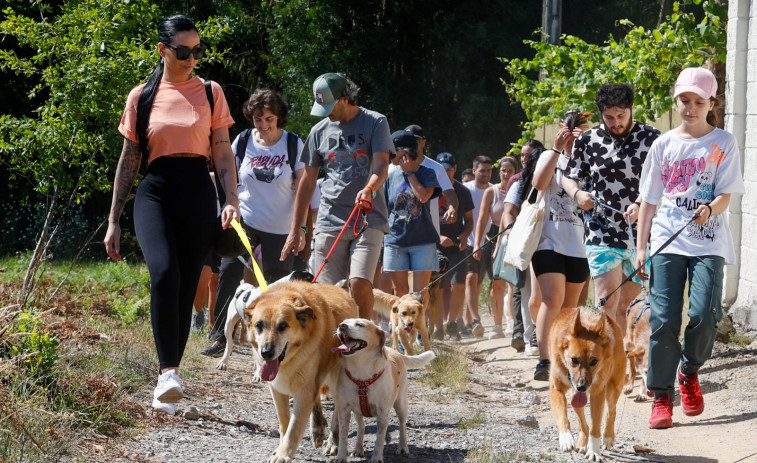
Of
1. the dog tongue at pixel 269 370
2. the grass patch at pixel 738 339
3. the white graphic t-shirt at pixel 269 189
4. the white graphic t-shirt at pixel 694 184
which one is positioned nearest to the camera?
the dog tongue at pixel 269 370

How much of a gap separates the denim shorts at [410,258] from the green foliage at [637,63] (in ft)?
8.79

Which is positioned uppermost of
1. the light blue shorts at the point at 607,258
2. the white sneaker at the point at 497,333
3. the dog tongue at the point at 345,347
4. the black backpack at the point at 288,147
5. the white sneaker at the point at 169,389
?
the black backpack at the point at 288,147

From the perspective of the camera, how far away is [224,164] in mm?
5539

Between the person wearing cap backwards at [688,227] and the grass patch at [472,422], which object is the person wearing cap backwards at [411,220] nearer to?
the grass patch at [472,422]

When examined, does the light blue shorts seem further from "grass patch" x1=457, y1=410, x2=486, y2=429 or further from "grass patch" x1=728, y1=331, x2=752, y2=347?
"grass patch" x1=728, y1=331, x2=752, y2=347

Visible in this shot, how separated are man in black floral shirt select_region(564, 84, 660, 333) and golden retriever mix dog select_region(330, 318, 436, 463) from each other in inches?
85.9

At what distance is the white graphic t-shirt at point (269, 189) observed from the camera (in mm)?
8133

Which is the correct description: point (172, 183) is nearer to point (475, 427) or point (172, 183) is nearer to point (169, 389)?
point (169, 389)

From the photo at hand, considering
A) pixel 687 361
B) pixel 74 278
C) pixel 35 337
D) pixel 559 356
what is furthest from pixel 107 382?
pixel 74 278

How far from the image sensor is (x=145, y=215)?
523 centimetres

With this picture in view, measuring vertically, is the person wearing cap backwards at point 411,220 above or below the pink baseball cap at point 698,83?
below

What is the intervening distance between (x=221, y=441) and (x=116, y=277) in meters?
9.22

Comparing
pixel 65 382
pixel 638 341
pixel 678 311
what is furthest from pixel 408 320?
pixel 65 382

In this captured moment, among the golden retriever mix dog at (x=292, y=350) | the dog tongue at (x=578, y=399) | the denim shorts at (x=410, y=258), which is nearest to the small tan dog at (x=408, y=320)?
the denim shorts at (x=410, y=258)
